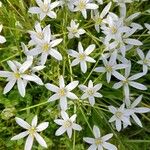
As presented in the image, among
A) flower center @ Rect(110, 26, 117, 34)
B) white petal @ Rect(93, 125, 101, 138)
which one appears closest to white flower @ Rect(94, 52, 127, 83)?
flower center @ Rect(110, 26, 117, 34)

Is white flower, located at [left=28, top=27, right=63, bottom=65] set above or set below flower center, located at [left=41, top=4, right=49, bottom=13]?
below

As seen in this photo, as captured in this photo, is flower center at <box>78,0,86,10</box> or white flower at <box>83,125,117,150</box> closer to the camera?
white flower at <box>83,125,117,150</box>

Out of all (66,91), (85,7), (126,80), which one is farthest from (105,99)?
(85,7)

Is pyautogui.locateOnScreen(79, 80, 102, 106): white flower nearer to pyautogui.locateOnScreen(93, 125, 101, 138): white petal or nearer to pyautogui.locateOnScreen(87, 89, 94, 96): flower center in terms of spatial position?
pyautogui.locateOnScreen(87, 89, 94, 96): flower center

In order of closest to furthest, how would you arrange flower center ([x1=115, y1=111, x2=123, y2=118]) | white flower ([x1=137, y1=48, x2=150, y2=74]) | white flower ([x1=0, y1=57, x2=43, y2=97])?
white flower ([x1=0, y1=57, x2=43, y2=97]), flower center ([x1=115, y1=111, x2=123, y2=118]), white flower ([x1=137, y1=48, x2=150, y2=74])

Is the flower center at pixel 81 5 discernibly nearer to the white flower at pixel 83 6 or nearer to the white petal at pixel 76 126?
the white flower at pixel 83 6

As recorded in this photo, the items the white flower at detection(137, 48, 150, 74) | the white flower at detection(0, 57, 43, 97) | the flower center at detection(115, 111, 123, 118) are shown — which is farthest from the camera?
the white flower at detection(137, 48, 150, 74)

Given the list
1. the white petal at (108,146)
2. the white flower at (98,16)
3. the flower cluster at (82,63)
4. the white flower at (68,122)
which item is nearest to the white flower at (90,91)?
the flower cluster at (82,63)

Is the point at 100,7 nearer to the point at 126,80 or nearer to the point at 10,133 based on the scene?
the point at 126,80
